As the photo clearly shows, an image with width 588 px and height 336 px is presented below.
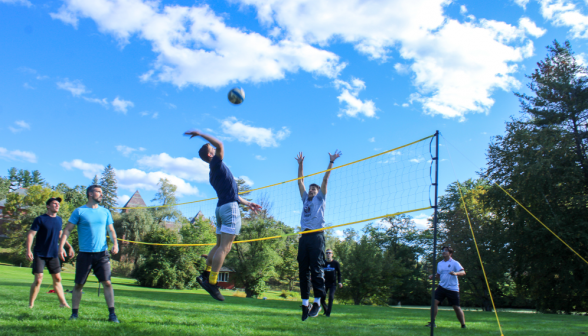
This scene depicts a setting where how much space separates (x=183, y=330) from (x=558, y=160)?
2252 centimetres

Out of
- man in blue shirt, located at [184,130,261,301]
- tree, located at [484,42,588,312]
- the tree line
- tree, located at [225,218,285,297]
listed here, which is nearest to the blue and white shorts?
man in blue shirt, located at [184,130,261,301]

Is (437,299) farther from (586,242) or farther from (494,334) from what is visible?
(586,242)

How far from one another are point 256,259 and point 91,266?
2470 centimetres

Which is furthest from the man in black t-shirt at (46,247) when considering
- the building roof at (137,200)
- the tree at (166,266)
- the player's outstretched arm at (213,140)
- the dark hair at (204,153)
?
the building roof at (137,200)

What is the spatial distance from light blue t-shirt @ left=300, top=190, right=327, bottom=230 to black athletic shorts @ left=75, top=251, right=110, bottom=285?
3.08m

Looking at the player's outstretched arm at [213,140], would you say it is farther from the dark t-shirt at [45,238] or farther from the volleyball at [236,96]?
the dark t-shirt at [45,238]

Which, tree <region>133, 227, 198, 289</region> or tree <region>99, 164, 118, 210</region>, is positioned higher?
tree <region>99, 164, 118, 210</region>

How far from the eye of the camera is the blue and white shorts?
459 centimetres

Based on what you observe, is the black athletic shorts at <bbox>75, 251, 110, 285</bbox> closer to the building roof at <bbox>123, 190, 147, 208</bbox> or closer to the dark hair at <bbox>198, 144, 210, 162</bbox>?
the dark hair at <bbox>198, 144, 210, 162</bbox>

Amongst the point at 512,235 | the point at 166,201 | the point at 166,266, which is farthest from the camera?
the point at 166,201

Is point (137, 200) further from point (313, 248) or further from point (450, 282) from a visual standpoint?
point (313, 248)

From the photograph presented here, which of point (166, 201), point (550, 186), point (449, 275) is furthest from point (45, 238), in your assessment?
point (166, 201)

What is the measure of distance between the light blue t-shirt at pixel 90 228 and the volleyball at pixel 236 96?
2886 millimetres

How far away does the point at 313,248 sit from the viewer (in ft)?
19.1
